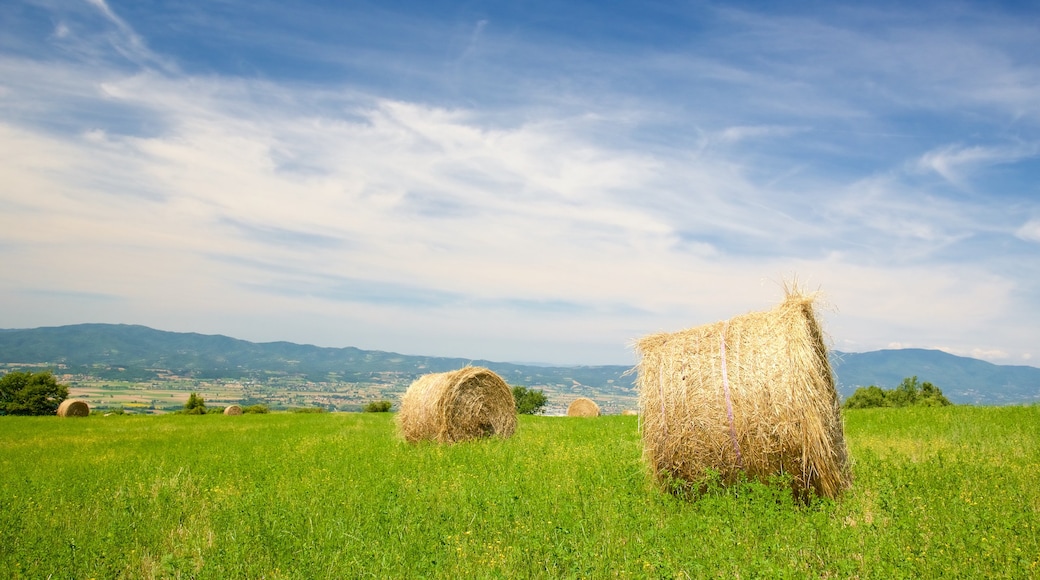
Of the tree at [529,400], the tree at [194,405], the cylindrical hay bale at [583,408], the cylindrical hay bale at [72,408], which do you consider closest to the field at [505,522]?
the cylindrical hay bale at [583,408]

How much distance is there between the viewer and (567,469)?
1122 centimetres

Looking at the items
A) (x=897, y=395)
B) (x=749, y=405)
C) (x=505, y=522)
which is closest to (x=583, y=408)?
(x=897, y=395)

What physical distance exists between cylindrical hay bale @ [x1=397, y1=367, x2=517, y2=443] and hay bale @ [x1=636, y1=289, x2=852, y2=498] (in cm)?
862

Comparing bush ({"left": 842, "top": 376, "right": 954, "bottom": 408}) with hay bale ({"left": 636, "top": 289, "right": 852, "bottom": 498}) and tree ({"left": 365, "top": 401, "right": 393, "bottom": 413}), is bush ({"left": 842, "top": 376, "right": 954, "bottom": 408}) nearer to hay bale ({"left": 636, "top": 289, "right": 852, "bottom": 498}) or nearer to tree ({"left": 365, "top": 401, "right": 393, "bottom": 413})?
tree ({"left": 365, "top": 401, "right": 393, "bottom": 413})

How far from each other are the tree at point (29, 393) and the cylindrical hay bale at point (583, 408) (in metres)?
39.4

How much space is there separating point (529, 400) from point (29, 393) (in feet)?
157

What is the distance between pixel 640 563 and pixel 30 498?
29.7 ft

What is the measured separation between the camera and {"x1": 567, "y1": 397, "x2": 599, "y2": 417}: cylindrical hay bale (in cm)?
3978

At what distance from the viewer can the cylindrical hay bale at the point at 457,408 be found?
1739 cm

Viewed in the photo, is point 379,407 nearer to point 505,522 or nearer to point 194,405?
point 194,405

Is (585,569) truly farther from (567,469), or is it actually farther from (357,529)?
(567,469)

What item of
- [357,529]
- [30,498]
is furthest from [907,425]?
[30,498]

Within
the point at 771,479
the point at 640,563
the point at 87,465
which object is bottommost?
the point at 87,465

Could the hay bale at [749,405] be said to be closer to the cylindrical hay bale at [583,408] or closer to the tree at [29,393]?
the cylindrical hay bale at [583,408]
